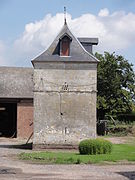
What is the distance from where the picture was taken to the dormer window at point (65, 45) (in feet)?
96.6

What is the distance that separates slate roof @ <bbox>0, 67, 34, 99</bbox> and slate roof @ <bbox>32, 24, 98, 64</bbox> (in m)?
12.8

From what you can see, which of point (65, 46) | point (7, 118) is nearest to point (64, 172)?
point (65, 46)

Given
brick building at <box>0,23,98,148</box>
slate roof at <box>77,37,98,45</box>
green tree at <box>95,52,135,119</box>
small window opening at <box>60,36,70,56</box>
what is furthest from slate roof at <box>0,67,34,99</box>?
green tree at <box>95,52,135,119</box>

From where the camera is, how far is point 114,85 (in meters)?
60.7

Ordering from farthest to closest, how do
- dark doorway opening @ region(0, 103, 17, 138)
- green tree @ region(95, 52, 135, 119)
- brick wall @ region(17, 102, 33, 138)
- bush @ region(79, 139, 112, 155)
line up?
green tree @ region(95, 52, 135, 119) < dark doorway opening @ region(0, 103, 17, 138) < brick wall @ region(17, 102, 33, 138) < bush @ region(79, 139, 112, 155)

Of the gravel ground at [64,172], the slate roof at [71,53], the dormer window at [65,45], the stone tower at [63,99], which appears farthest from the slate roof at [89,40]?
the gravel ground at [64,172]

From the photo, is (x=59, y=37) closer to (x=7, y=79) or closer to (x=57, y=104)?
(x=57, y=104)

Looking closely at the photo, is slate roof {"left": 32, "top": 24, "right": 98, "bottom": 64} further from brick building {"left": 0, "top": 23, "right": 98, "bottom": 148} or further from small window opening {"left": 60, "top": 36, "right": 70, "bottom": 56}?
small window opening {"left": 60, "top": 36, "right": 70, "bottom": 56}

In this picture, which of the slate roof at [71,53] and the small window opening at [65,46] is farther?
the small window opening at [65,46]

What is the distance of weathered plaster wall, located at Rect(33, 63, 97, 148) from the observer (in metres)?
28.5

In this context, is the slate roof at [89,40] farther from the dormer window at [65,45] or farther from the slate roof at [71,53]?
the dormer window at [65,45]

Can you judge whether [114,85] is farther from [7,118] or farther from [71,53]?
[71,53]

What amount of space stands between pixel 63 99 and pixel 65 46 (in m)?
3.88

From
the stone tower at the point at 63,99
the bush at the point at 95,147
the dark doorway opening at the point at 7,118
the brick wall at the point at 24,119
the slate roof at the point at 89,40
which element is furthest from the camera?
the dark doorway opening at the point at 7,118
